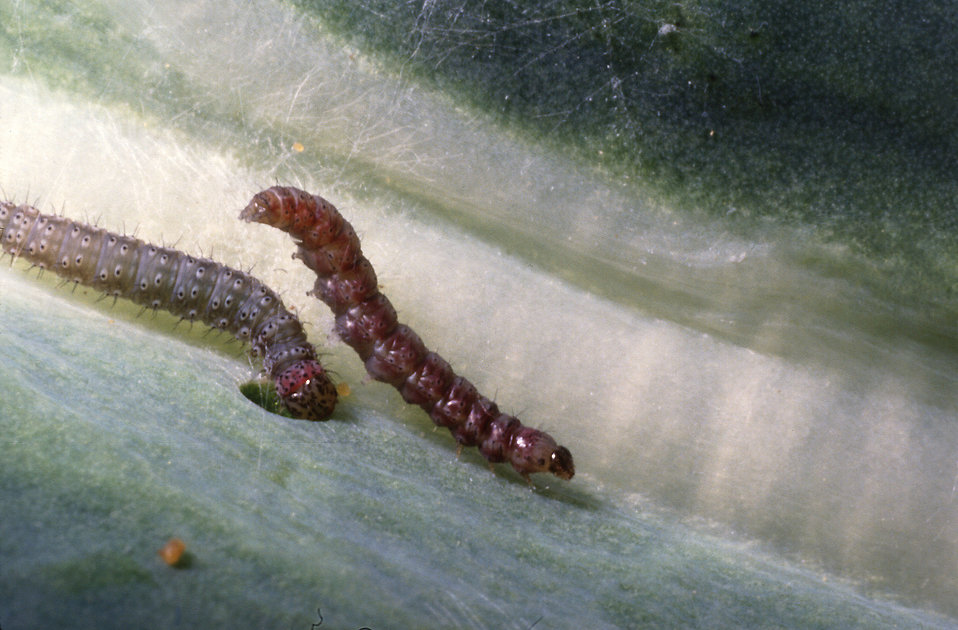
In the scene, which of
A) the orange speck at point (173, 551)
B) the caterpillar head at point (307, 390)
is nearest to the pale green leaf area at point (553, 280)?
the caterpillar head at point (307, 390)

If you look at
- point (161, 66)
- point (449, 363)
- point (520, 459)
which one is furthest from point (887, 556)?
point (161, 66)

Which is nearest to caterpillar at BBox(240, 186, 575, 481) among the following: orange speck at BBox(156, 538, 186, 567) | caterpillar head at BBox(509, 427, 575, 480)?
caterpillar head at BBox(509, 427, 575, 480)

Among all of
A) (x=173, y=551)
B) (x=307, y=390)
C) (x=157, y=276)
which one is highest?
(x=157, y=276)

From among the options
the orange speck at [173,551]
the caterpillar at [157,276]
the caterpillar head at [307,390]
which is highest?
the caterpillar at [157,276]

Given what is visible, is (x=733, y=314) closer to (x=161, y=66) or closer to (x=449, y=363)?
(x=449, y=363)

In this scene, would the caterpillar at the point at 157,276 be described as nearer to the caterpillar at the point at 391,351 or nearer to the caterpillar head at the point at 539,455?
the caterpillar at the point at 391,351

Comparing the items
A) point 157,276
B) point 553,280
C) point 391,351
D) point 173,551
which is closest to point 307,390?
point 391,351

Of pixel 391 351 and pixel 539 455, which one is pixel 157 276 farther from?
pixel 539 455
